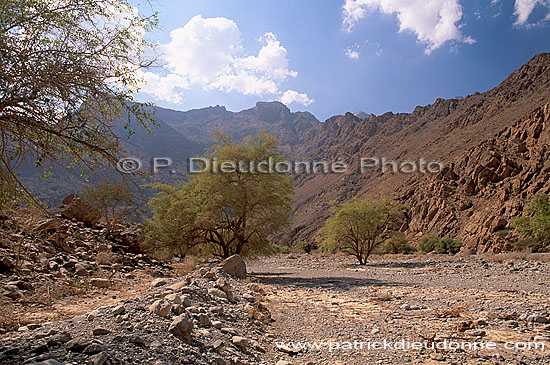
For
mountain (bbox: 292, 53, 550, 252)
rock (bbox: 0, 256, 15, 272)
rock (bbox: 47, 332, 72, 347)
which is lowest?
rock (bbox: 47, 332, 72, 347)

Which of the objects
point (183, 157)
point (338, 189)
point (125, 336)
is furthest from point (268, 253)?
point (183, 157)

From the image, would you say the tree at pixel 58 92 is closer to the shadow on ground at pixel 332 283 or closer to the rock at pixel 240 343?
the rock at pixel 240 343

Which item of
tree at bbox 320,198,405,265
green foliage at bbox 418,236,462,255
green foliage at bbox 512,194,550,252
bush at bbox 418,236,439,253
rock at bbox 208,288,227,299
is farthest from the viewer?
bush at bbox 418,236,439,253

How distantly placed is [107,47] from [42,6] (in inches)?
31.6

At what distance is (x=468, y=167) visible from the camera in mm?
48438

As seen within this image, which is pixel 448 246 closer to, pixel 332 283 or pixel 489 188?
pixel 489 188

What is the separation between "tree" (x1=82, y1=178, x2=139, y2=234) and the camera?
4672mm

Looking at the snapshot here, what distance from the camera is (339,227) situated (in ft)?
87.5

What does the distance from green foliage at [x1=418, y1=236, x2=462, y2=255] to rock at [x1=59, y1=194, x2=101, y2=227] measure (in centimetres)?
3293

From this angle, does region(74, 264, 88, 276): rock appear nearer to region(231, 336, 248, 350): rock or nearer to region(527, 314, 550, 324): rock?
region(231, 336, 248, 350): rock

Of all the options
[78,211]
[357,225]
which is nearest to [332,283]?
[357,225]

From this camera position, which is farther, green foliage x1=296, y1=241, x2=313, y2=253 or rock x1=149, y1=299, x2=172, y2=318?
green foliage x1=296, y1=241, x2=313, y2=253

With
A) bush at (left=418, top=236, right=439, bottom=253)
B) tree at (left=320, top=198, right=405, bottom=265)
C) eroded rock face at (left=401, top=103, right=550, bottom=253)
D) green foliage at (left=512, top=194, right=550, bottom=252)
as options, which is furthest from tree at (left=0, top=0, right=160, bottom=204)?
bush at (left=418, top=236, right=439, bottom=253)

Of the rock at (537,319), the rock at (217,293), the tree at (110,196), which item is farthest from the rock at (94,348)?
the rock at (537,319)
